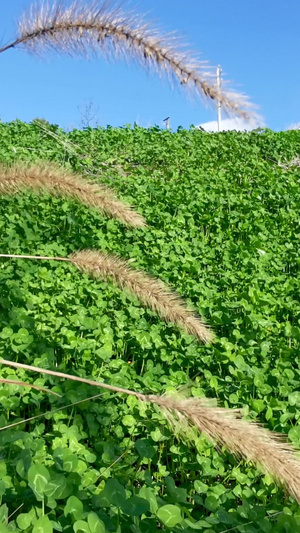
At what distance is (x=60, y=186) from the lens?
81.7 inches

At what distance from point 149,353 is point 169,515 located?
81.8 inches

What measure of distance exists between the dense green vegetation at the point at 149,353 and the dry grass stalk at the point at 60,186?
0.32 metres

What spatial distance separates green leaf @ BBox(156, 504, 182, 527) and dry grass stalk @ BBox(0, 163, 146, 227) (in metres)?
0.99

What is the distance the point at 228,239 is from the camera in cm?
719

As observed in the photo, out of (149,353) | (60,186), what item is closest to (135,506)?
(60,186)

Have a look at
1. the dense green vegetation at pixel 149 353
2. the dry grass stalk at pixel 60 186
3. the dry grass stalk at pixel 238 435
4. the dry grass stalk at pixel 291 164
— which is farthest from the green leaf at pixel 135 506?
the dry grass stalk at pixel 291 164

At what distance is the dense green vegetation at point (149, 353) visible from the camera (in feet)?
7.44

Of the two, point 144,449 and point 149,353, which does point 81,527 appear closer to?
point 144,449

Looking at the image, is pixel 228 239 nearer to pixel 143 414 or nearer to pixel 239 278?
pixel 239 278

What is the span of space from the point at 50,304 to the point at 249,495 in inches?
96.6

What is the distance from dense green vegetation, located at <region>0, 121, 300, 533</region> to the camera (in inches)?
89.3

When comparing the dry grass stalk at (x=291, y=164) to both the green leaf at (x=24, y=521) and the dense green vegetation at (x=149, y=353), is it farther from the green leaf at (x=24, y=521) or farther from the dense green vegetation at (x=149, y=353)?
the green leaf at (x=24, y=521)

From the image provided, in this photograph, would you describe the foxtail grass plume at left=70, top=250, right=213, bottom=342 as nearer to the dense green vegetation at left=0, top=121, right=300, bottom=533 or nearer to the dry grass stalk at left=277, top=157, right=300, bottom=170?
the dense green vegetation at left=0, top=121, right=300, bottom=533

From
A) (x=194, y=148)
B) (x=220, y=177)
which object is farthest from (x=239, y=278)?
(x=194, y=148)
